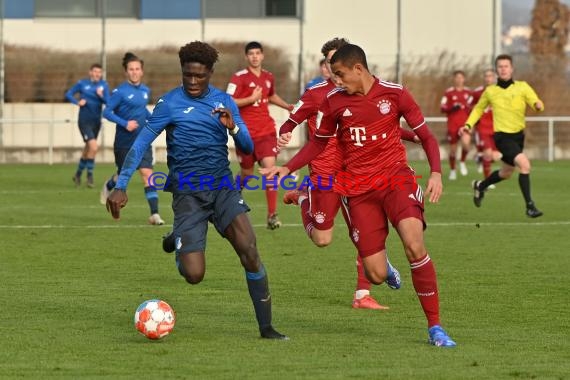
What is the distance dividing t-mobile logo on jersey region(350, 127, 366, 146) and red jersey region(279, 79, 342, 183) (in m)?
1.34

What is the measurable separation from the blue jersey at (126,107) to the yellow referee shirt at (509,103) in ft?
15.7

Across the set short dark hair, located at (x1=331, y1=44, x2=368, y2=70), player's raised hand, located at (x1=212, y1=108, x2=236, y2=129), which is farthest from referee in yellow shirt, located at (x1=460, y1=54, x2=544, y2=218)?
player's raised hand, located at (x1=212, y1=108, x2=236, y2=129)

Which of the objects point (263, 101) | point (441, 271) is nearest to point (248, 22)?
point (263, 101)

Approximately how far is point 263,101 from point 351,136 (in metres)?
8.81

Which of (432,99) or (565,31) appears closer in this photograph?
(432,99)

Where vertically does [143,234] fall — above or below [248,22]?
below

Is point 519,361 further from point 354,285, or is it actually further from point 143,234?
point 143,234

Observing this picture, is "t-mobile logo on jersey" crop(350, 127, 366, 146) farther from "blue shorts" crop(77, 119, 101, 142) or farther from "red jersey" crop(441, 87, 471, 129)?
"red jersey" crop(441, 87, 471, 129)

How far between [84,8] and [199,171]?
104 ft

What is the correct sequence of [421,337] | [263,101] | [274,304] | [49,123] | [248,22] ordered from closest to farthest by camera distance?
[421,337] < [274,304] < [263,101] < [49,123] < [248,22]

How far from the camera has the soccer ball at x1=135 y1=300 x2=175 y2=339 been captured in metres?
8.57

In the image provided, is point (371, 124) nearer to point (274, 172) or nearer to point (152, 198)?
point (274, 172)

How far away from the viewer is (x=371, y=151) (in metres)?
8.94

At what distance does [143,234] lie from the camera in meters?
16.3
